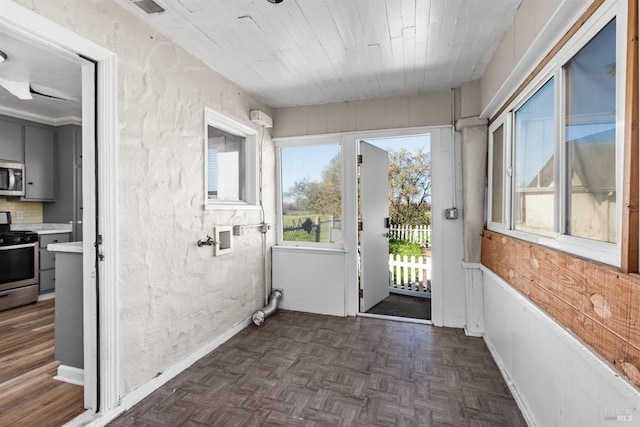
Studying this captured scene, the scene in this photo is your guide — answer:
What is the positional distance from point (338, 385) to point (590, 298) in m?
1.55

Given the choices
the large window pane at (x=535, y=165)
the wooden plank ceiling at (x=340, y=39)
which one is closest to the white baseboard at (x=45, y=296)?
the wooden plank ceiling at (x=340, y=39)

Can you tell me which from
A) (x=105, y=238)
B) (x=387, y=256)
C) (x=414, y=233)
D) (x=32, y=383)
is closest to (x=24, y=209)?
(x=32, y=383)

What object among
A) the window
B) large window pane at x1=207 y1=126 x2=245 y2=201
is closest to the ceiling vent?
the window

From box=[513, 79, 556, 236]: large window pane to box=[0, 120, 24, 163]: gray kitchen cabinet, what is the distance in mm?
5504

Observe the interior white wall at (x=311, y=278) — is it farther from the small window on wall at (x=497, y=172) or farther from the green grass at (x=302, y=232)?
the small window on wall at (x=497, y=172)

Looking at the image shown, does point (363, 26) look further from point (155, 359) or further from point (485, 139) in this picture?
point (155, 359)

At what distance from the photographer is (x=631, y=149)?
994mm

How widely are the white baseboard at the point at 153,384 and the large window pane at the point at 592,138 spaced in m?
2.55

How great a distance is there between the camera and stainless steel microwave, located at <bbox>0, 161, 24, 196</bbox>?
3795 millimetres

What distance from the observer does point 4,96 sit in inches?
137

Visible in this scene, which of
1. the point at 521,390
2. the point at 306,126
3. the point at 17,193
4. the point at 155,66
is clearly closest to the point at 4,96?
the point at 17,193

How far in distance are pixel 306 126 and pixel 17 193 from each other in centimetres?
372

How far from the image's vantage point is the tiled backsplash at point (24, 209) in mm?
4016

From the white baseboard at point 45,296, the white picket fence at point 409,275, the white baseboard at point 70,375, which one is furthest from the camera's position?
the white picket fence at point 409,275
